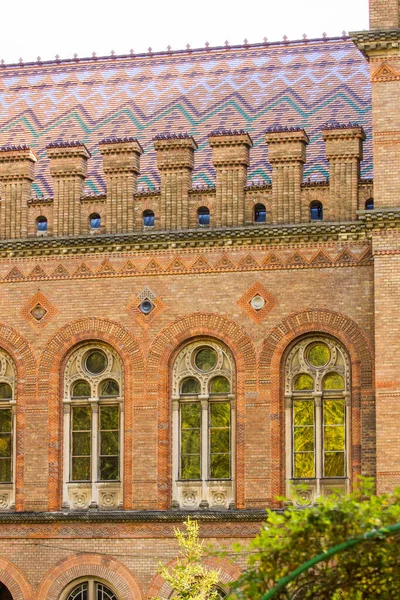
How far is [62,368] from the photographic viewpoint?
1202 inches

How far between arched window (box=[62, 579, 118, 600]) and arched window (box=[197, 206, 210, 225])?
7.16 m

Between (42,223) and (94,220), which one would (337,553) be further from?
(42,223)

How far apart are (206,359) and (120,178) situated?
3984 mm

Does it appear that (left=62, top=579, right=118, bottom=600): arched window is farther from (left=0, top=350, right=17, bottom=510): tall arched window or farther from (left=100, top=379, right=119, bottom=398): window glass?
(left=100, top=379, right=119, bottom=398): window glass

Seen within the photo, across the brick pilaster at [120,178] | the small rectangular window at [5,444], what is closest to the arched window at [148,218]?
the brick pilaster at [120,178]

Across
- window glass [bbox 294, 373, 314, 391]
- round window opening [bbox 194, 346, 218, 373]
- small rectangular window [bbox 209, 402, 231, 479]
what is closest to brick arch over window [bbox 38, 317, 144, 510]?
round window opening [bbox 194, 346, 218, 373]

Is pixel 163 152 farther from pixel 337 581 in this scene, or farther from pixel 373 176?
pixel 337 581

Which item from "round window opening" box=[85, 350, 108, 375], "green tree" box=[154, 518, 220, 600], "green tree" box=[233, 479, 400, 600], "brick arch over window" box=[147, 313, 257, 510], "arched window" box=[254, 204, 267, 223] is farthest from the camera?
"round window opening" box=[85, 350, 108, 375]

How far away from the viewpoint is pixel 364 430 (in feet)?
93.1

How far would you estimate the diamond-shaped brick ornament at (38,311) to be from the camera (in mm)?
30625

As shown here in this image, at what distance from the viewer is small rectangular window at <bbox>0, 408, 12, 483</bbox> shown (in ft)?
100

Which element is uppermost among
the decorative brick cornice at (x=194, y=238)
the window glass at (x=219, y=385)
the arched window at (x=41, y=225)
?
the arched window at (x=41, y=225)

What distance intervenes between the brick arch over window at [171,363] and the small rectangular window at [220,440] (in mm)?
354

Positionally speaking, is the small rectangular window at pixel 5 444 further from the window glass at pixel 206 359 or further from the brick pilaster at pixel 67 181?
the window glass at pixel 206 359
